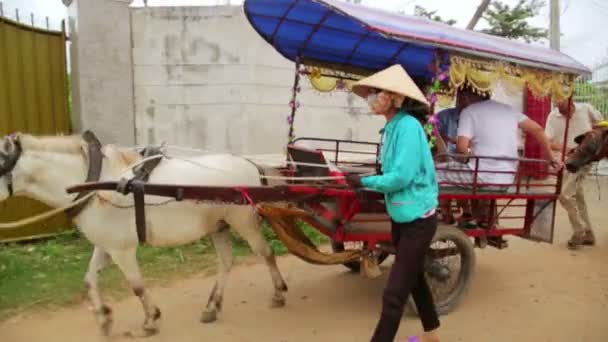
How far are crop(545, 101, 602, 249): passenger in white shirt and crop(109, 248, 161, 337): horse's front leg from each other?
4871 millimetres

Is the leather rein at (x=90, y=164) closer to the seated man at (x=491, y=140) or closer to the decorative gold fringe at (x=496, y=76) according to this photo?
the decorative gold fringe at (x=496, y=76)

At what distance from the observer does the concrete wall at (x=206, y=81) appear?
257 inches

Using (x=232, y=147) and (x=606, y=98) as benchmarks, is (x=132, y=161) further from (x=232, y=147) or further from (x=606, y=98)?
(x=606, y=98)

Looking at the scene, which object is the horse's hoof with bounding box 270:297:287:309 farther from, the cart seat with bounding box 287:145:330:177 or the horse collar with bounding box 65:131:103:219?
the horse collar with bounding box 65:131:103:219

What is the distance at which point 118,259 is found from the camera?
3.42 metres

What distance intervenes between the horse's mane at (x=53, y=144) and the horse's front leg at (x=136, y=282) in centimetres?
75

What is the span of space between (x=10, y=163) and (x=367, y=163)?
3.08 metres

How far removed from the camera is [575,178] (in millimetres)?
6164

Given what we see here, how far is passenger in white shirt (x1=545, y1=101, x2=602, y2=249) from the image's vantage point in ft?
20.2

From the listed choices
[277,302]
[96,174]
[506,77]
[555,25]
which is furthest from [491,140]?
[555,25]

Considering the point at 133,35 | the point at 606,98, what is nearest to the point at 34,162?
the point at 133,35

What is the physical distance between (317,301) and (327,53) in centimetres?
230

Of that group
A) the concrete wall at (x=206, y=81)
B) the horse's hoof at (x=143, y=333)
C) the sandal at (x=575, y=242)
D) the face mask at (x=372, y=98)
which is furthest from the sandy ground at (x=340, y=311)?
the concrete wall at (x=206, y=81)

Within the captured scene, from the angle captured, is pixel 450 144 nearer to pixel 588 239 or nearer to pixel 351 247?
pixel 351 247
